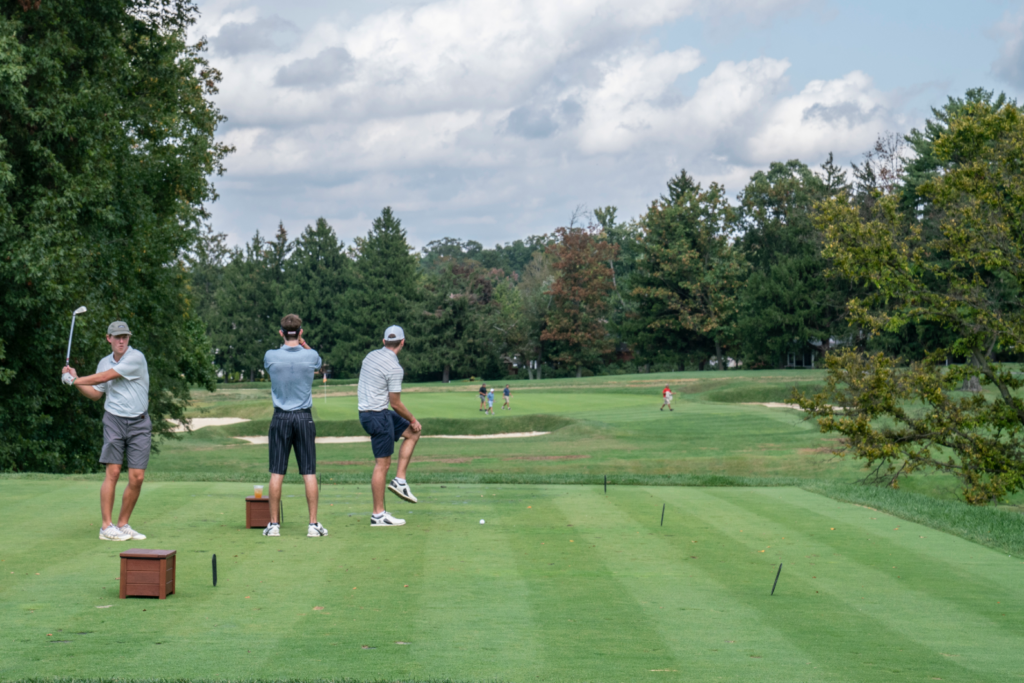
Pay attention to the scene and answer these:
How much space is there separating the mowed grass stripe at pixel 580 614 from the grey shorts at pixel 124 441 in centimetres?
365

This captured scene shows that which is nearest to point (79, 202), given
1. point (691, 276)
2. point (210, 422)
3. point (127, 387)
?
point (127, 387)

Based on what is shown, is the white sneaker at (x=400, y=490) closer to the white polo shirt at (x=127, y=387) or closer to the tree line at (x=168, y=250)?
the white polo shirt at (x=127, y=387)

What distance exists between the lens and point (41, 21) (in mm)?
Answer: 20172

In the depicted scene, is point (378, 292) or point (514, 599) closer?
point (514, 599)

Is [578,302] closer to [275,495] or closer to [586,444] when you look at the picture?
[586,444]

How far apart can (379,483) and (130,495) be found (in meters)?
2.38

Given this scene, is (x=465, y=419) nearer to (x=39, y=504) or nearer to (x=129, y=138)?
(x=129, y=138)

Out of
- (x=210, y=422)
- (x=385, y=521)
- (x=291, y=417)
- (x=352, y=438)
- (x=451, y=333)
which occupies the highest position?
(x=451, y=333)

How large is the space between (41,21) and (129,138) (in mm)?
4504

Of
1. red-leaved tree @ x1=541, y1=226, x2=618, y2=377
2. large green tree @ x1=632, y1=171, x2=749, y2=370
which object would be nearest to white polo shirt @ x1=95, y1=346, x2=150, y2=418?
large green tree @ x1=632, y1=171, x2=749, y2=370

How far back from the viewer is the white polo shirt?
28.1 ft

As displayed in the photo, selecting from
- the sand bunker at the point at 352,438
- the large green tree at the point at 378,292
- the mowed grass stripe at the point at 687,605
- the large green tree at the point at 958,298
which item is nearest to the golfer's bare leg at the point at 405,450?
the mowed grass stripe at the point at 687,605

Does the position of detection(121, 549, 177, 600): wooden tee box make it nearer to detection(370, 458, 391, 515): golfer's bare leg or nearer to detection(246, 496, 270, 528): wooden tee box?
detection(246, 496, 270, 528): wooden tee box

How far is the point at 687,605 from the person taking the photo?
21.7 ft
